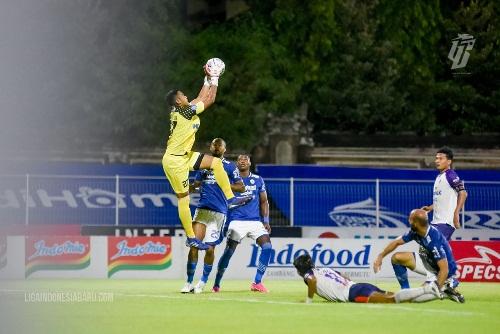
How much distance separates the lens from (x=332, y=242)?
28.5 m

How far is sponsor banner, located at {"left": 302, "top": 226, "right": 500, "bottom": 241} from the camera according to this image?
32.9m

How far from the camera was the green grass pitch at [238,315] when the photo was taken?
580 inches

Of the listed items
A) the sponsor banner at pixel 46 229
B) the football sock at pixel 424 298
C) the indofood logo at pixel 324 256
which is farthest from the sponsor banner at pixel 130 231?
the football sock at pixel 424 298

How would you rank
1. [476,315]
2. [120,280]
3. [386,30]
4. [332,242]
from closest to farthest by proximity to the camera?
[476,315]
[120,280]
[332,242]
[386,30]

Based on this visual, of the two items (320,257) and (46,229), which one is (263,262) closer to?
(320,257)

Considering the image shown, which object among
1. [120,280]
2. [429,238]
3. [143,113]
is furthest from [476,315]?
[143,113]

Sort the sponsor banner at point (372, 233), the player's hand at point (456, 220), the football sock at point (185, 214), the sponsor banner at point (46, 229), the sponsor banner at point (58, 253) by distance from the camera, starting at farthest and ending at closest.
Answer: the sponsor banner at point (46, 229) → the sponsor banner at point (372, 233) → the sponsor banner at point (58, 253) → the player's hand at point (456, 220) → the football sock at point (185, 214)

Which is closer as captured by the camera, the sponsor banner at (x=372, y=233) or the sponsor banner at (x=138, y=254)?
the sponsor banner at (x=138, y=254)

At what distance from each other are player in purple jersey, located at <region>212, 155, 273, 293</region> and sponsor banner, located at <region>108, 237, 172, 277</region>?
603 centimetres

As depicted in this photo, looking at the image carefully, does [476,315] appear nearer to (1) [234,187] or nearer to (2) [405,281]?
(2) [405,281]

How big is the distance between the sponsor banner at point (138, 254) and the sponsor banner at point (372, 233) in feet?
20.0

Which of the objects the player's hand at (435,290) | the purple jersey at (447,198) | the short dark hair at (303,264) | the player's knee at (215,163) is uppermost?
the player's knee at (215,163)

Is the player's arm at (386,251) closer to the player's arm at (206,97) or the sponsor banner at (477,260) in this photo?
the player's arm at (206,97)

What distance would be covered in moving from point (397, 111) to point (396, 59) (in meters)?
2.23
